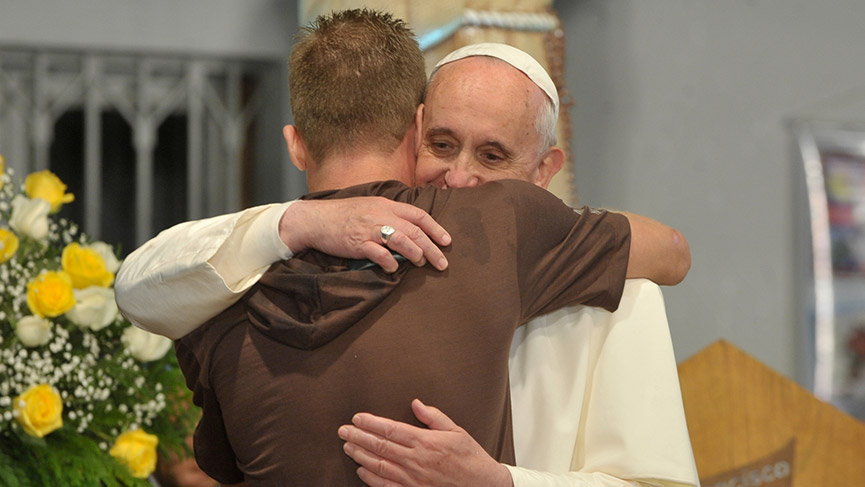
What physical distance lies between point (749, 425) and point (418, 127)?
121cm

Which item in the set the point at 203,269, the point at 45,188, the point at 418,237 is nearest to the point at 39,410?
the point at 45,188

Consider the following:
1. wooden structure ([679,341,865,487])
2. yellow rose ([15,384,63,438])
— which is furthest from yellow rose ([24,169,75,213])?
wooden structure ([679,341,865,487])

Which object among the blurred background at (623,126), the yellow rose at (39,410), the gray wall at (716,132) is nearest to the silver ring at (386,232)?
the yellow rose at (39,410)

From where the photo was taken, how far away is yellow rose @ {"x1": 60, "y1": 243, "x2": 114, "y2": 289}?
76.2 inches

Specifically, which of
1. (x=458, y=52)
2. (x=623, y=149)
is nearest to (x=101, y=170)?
(x=623, y=149)

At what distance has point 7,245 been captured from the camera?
1.89 meters

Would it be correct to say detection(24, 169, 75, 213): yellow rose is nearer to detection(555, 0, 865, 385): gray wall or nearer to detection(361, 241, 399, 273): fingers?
detection(361, 241, 399, 273): fingers

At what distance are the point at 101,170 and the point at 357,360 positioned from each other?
2.76 metres

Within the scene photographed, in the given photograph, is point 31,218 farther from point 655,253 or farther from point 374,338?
point 655,253

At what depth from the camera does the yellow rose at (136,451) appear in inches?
73.3

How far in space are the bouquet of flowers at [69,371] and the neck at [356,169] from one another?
71 centimetres

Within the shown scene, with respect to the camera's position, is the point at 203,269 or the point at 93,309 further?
the point at 93,309

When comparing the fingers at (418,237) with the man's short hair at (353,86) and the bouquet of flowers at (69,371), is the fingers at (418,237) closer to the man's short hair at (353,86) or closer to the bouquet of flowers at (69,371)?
the man's short hair at (353,86)

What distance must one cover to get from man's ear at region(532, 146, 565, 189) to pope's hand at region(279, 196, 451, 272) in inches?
18.7
